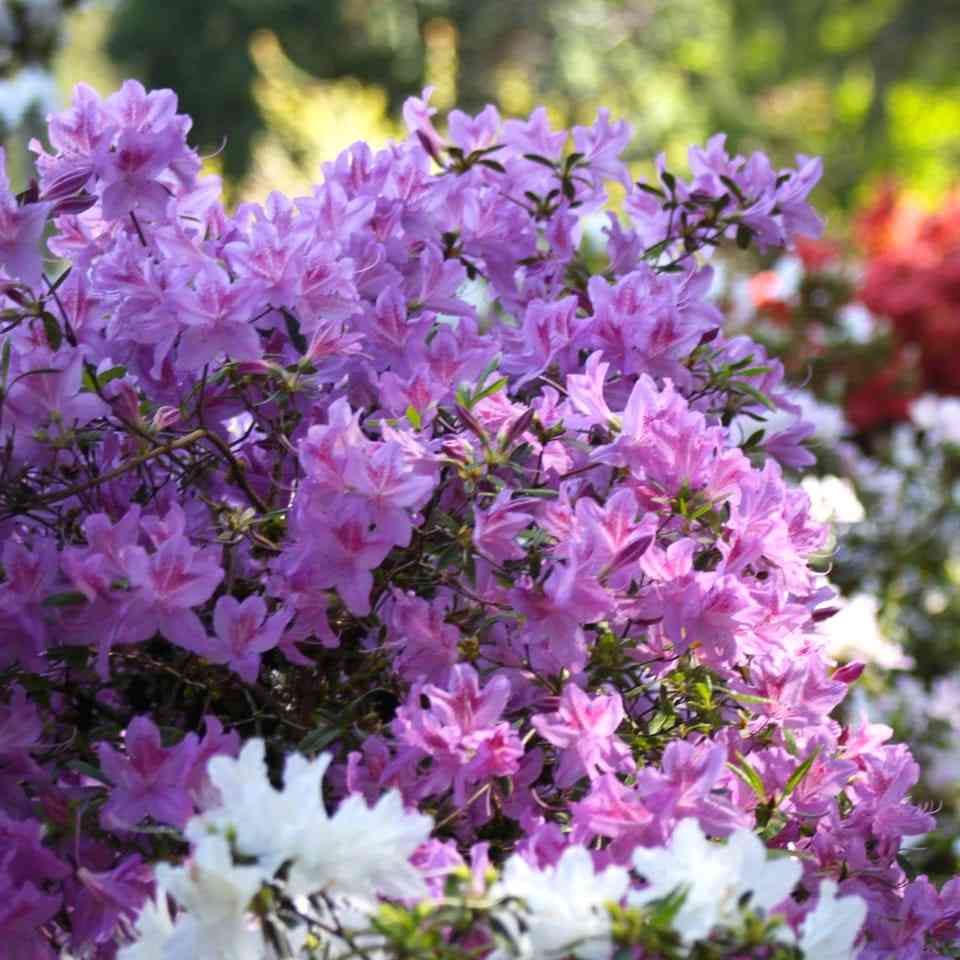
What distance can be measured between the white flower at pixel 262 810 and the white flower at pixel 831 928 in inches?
11.7

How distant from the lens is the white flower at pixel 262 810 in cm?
79

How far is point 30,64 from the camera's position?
350 centimetres

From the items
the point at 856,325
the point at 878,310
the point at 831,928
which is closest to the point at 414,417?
the point at 831,928

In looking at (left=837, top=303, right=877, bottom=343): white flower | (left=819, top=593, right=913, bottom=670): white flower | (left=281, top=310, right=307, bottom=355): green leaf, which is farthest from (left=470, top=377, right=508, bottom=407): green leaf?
(left=837, top=303, right=877, bottom=343): white flower

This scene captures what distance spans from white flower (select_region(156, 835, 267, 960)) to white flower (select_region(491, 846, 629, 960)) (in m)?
0.14

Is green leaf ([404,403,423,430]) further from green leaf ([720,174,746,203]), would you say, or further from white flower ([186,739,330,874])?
green leaf ([720,174,746,203])

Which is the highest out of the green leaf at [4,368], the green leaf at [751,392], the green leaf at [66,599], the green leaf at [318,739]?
the green leaf at [751,392]

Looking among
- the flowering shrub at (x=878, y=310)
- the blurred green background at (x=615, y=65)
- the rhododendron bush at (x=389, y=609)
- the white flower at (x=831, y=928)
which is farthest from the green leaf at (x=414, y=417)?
the blurred green background at (x=615, y=65)

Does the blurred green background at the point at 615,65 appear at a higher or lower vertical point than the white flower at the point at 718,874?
higher

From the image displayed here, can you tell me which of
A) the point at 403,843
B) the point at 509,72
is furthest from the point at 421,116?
the point at 509,72

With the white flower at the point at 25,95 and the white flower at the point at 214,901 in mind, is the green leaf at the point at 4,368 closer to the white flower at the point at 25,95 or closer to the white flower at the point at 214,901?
the white flower at the point at 214,901

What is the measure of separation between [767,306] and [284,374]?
3.49 metres

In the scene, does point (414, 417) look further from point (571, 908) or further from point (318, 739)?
point (571, 908)

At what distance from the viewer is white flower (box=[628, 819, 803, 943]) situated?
0.81 m
